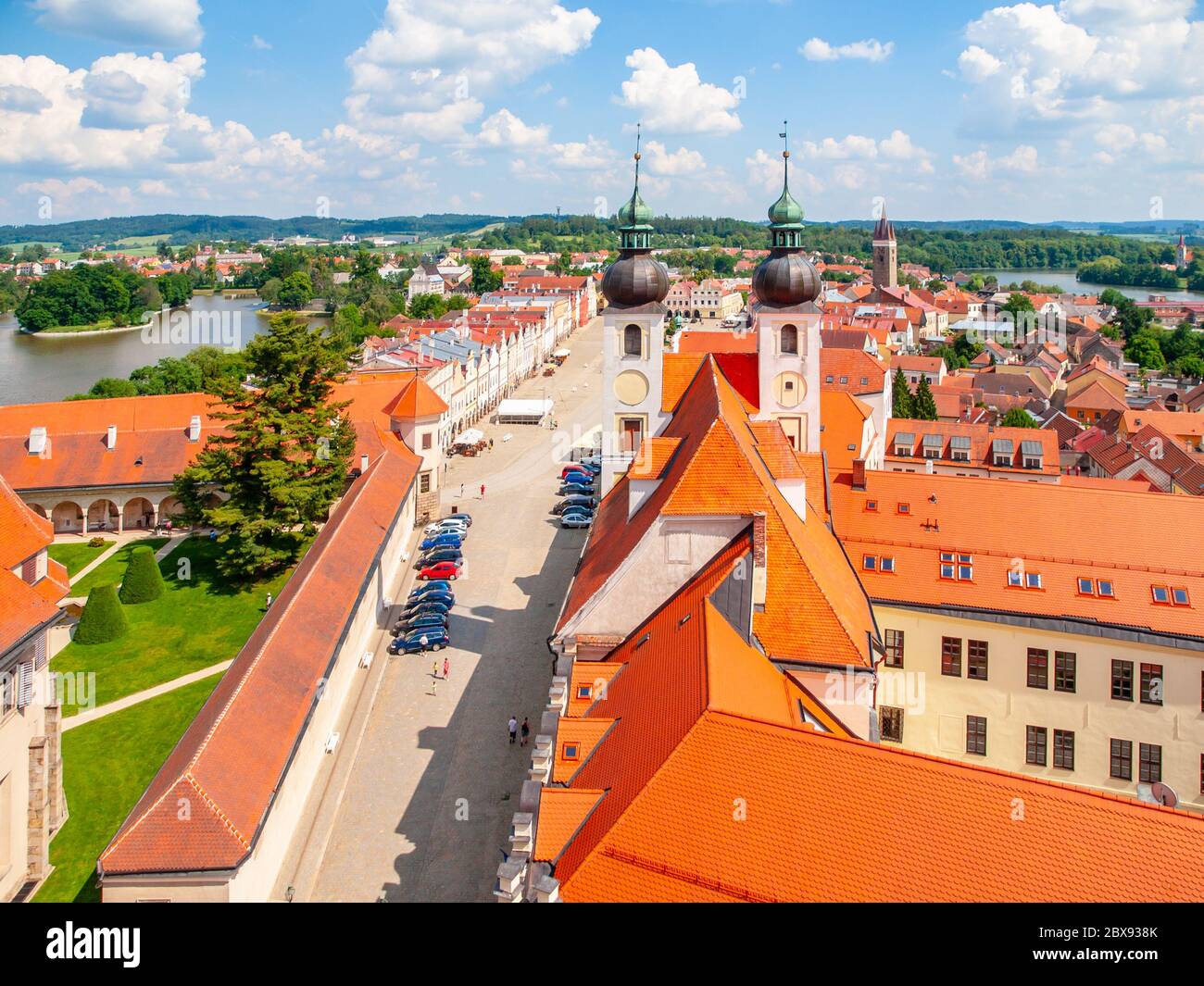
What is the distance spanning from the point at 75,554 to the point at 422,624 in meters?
17.8

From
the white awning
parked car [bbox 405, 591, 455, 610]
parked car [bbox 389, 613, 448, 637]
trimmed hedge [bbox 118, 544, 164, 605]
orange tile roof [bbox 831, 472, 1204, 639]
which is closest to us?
orange tile roof [bbox 831, 472, 1204, 639]

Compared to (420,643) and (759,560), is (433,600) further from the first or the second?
(759,560)

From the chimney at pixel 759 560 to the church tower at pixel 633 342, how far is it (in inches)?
435

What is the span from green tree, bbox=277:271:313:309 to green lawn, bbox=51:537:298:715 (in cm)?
11302

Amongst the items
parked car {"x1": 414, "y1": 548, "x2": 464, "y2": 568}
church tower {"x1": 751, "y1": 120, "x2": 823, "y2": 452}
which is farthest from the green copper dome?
parked car {"x1": 414, "y1": 548, "x2": 464, "y2": 568}

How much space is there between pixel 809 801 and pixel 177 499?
3617 cm

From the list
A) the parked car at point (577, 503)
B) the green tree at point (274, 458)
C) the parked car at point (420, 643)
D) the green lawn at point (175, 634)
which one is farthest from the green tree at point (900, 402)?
the green lawn at point (175, 634)

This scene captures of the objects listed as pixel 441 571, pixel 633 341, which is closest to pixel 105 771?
pixel 441 571

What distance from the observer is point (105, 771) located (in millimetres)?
Answer: 23516

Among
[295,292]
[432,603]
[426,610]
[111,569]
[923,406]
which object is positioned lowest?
[426,610]

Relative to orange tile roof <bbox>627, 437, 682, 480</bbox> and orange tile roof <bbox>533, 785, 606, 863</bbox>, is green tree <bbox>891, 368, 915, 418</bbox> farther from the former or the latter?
orange tile roof <bbox>533, 785, 606, 863</bbox>

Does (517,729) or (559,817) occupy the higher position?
(559,817)

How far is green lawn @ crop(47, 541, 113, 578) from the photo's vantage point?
37156mm

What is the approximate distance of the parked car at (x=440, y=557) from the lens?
124ft
